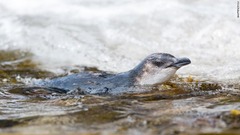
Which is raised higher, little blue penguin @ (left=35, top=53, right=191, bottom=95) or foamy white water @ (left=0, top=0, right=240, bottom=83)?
foamy white water @ (left=0, top=0, right=240, bottom=83)

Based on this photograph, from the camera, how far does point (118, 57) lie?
34.1 ft

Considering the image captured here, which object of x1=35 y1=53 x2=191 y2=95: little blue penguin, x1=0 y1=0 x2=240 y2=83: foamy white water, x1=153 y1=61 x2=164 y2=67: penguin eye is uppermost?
x1=0 y1=0 x2=240 y2=83: foamy white water

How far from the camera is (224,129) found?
3.76 metres

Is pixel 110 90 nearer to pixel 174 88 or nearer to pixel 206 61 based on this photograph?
pixel 174 88

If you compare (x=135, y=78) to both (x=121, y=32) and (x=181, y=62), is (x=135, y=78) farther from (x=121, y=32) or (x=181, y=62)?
(x=121, y=32)

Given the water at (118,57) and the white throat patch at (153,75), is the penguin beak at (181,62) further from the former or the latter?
the water at (118,57)

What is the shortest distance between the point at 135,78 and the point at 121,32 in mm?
5816

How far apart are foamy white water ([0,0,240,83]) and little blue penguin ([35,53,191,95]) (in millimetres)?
1844

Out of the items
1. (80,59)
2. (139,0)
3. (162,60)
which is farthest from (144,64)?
(139,0)

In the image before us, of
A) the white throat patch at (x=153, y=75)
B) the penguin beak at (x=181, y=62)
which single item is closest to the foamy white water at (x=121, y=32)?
the white throat patch at (x=153, y=75)

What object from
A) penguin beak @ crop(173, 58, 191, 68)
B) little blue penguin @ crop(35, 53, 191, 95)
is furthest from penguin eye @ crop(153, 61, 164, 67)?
penguin beak @ crop(173, 58, 191, 68)

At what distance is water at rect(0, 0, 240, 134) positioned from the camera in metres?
4.29

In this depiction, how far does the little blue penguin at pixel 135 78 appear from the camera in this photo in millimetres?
6161

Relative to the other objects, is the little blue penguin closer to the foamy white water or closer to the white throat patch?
the white throat patch
